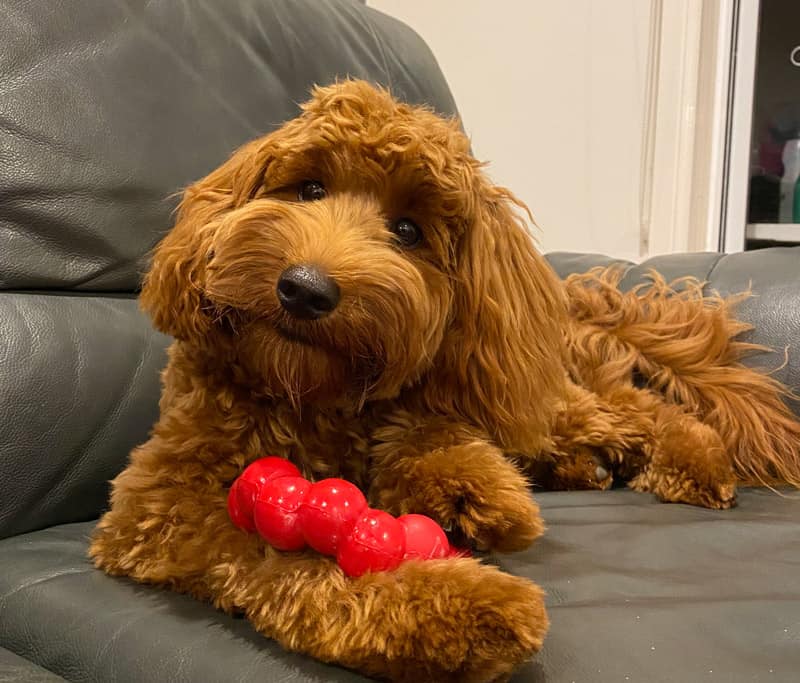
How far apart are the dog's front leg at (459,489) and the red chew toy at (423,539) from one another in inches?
2.3

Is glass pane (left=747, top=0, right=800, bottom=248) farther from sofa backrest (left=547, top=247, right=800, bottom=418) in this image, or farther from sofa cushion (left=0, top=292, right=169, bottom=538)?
sofa cushion (left=0, top=292, right=169, bottom=538)

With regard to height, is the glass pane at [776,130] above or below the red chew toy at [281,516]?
above

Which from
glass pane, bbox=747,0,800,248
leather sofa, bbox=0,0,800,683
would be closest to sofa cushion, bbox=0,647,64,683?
leather sofa, bbox=0,0,800,683

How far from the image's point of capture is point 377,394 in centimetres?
123

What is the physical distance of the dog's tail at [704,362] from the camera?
1.77m

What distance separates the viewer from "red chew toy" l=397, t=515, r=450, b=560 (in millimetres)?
1032

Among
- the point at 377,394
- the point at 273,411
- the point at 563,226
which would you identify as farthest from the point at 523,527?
the point at 563,226

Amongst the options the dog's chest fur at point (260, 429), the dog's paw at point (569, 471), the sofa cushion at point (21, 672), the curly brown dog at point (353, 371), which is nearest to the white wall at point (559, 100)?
the dog's paw at point (569, 471)

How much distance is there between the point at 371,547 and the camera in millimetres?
984

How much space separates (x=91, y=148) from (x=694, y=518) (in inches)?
49.6

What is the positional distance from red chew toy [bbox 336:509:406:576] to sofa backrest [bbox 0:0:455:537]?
→ 2.14 feet

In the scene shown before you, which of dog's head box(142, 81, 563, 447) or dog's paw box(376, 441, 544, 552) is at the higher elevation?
dog's head box(142, 81, 563, 447)

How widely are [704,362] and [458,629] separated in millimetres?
1237

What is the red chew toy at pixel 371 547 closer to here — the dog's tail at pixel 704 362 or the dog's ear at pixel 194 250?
the dog's ear at pixel 194 250
